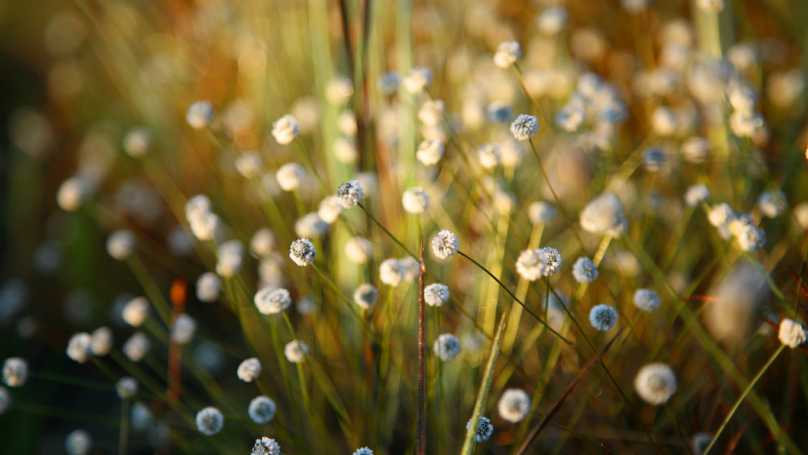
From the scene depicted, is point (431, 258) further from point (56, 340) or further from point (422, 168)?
point (56, 340)

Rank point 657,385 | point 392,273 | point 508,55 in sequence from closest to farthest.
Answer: point 657,385, point 392,273, point 508,55

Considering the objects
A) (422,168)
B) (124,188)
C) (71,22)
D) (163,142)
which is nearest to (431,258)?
(422,168)

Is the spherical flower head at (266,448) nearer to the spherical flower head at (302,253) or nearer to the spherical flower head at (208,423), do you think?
the spherical flower head at (208,423)

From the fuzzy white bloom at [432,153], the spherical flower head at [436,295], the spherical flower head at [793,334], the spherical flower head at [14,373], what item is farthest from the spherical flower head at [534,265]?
the spherical flower head at [14,373]

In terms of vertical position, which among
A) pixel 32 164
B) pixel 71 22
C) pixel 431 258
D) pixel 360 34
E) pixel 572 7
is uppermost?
pixel 71 22

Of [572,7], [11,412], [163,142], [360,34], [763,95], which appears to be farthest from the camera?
[572,7]

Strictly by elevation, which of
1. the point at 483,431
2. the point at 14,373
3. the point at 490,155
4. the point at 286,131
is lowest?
the point at 483,431

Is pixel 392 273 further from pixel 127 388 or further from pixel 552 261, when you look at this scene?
pixel 127 388

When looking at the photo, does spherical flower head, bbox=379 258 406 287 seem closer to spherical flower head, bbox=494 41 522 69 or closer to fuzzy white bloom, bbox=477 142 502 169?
fuzzy white bloom, bbox=477 142 502 169

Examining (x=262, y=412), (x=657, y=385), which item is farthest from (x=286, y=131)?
(x=657, y=385)

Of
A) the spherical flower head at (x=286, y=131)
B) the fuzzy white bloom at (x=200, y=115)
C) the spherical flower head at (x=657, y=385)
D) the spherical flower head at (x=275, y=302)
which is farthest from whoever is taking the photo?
the fuzzy white bloom at (x=200, y=115)

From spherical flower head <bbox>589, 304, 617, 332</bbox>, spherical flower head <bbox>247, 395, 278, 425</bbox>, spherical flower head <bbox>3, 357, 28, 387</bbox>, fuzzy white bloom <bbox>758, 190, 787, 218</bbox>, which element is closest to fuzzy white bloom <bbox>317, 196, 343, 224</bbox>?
spherical flower head <bbox>247, 395, 278, 425</bbox>
